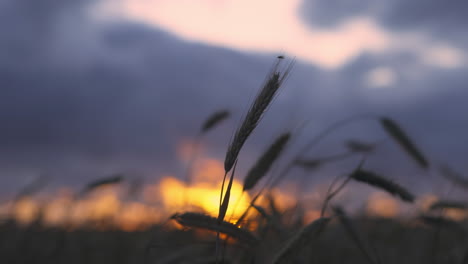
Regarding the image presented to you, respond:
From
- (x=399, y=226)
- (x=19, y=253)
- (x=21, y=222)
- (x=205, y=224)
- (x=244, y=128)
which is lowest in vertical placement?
(x=399, y=226)

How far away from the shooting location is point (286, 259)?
5.48 ft

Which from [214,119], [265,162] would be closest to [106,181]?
[214,119]

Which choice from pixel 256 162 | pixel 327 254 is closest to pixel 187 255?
pixel 256 162

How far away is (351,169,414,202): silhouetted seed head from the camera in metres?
2.13

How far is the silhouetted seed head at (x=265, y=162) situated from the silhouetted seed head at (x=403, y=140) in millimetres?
1299

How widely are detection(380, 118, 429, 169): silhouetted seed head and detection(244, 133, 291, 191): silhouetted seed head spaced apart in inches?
51.1

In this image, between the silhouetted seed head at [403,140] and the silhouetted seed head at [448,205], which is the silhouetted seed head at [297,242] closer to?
the silhouetted seed head at [403,140]

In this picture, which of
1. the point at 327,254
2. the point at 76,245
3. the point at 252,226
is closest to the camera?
the point at 252,226

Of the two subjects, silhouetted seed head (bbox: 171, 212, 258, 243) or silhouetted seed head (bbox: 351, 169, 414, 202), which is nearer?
silhouetted seed head (bbox: 171, 212, 258, 243)

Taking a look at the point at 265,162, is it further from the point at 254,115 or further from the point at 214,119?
the point at 214,119

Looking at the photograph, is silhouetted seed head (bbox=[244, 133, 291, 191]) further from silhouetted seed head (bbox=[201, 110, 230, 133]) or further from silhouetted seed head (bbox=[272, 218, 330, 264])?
silhouetted seed head (bbox=[201, 110, 230, 133])

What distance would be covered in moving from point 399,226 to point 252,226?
3913 millimetres

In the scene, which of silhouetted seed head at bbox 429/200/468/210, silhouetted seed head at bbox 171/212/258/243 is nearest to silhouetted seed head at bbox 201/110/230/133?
silhouetted seed head at bbox 429/200/468/210

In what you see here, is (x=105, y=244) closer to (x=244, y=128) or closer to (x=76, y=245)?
(x=76, y=245)
